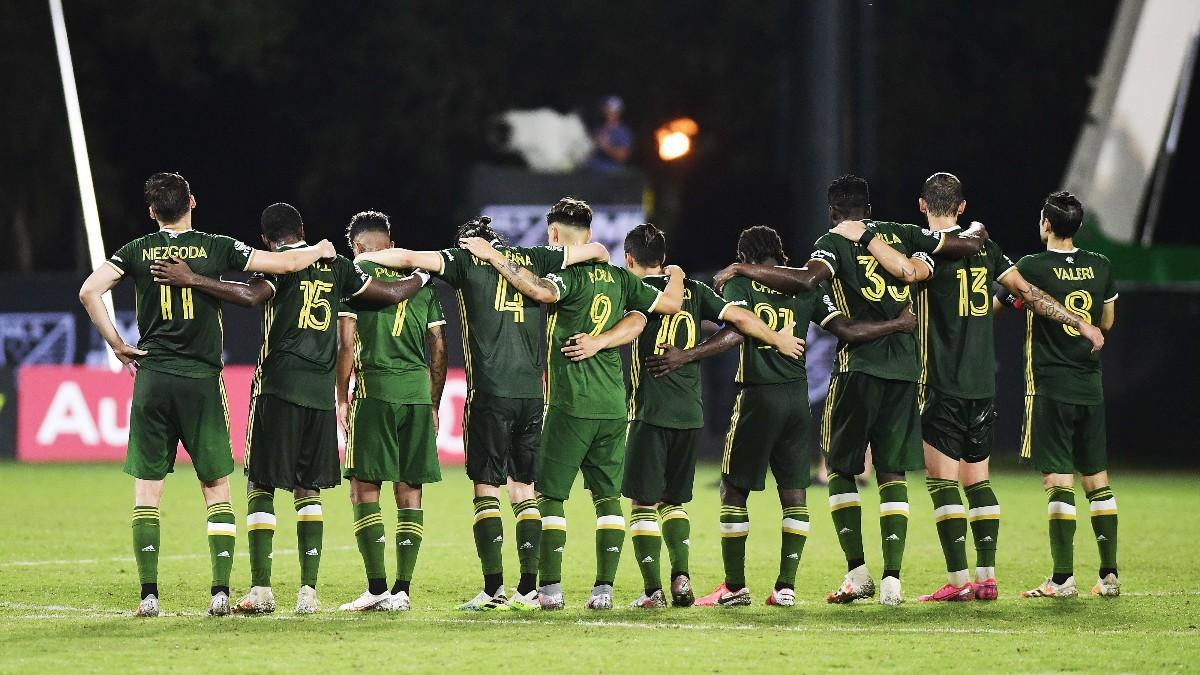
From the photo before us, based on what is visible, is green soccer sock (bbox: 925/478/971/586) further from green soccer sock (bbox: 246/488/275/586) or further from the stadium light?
the stadium light

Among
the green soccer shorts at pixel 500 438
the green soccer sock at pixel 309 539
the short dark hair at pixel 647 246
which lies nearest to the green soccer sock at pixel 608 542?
the green soccer shorts at pixel 500 438

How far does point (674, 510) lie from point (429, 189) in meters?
28.4

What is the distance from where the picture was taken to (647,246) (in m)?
10.9

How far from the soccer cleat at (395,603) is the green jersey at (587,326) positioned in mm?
1400

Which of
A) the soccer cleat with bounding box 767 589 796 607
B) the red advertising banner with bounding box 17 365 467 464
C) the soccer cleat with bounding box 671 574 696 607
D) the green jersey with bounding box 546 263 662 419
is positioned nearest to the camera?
the green jersey with bounding box 546 263 662 419

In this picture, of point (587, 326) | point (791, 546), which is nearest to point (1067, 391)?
point (791, 546)

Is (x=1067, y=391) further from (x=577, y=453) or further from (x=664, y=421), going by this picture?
(x=577, y=453)

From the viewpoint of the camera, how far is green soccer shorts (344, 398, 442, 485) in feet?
34.6

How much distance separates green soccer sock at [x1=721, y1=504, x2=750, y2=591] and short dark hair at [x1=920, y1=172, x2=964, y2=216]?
86.8 inches

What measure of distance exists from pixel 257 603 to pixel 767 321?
134 inches

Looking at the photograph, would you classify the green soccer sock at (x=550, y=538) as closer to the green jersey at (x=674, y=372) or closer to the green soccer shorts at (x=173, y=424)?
the green jersey at (x=674, y=372)

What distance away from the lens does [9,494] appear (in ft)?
63.4

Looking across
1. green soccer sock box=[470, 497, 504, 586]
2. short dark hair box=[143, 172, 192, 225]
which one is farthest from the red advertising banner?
short dark hair box=[143, 172, 192, 225]

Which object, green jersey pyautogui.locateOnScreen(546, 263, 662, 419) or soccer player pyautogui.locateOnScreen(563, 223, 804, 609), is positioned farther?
soccer player pyautogui.locateOnScreen(563, 223, 804, 609)
